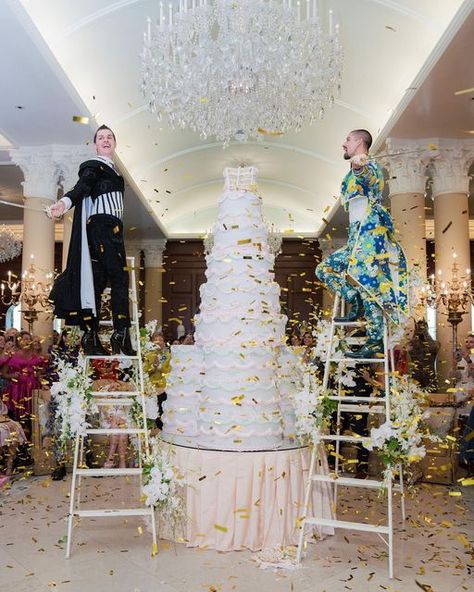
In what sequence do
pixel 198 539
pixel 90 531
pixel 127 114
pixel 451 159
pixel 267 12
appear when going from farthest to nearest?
1. pixel 127 114
2. pixel 451 159
3. pixel 267 12
4. pixel 90 531
5. pixel 198 539

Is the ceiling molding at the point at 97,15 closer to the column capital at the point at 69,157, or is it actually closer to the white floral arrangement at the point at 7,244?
the column capital at the point at 69,157

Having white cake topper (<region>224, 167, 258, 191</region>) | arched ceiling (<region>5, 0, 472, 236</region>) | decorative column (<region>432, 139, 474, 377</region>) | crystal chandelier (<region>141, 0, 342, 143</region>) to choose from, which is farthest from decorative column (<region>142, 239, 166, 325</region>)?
white cake topper (<region>224, 167, 258, 191</region>)

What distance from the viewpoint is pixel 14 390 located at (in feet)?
30.3

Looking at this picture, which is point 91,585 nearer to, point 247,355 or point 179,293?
point 247,355

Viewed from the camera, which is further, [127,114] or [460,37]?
[127,114]

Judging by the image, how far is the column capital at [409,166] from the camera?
35.2ft

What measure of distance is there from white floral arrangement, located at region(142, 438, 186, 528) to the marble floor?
425 mm

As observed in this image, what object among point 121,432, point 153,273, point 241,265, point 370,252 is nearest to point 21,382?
point 121,432

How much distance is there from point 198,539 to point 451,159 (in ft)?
26.8

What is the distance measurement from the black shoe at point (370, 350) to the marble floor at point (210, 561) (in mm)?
1257

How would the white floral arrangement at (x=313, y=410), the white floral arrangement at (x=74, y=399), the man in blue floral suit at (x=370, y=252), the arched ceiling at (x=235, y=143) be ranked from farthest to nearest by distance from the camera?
the arched ceiling at (x=235, y=143)
the white floral arrangement at (x=74, y=399)
the white floral arrangement at (x=313, y=410)
the man in blue floral suit at (x=370, y=252)

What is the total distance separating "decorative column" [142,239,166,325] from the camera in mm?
21297

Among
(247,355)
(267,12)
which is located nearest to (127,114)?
(267,12)

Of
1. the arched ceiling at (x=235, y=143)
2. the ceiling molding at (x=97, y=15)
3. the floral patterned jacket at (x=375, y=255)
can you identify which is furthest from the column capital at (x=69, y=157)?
the floral patterned jacket at (x=375, y=255)
